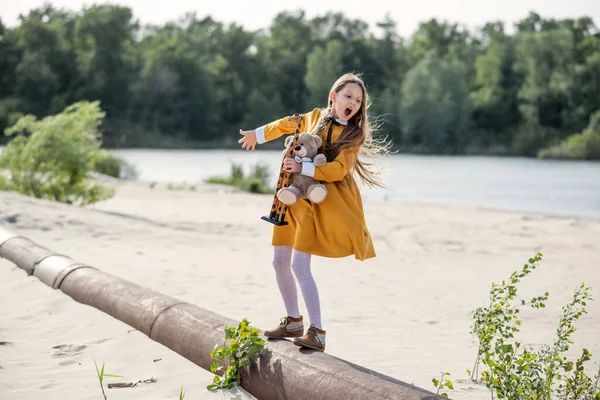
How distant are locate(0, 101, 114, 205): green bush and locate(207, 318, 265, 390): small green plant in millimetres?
9542

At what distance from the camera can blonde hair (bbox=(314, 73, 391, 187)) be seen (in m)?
4.08

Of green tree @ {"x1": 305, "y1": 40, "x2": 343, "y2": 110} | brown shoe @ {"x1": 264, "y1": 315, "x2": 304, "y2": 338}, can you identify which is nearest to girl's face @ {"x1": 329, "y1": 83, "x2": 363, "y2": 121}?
brown shoe @ {"x1": 264, "y1": 315, "x2": 304, "y2": 338}

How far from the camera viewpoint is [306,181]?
3994mm

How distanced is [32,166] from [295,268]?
10378 mm

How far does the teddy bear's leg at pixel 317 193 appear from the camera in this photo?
3.88m

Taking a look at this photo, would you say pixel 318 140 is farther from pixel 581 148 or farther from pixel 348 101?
pixel 581 148

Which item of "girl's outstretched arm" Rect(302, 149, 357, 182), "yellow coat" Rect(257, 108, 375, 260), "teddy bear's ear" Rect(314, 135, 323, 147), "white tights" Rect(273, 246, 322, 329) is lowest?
"white tights" Rect(273, 246, 322, 329)

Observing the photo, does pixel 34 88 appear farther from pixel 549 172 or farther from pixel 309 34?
pixel 549 172

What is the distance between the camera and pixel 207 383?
412cm

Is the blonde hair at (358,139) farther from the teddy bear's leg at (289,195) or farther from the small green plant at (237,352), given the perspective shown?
the small green plant at (237,352)

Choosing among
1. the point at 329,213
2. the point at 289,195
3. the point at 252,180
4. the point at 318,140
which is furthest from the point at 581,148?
the point at 289,195

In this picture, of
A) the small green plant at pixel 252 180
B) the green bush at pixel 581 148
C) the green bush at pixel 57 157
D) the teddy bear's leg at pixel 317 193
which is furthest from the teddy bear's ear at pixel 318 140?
the green bush at pixel 581 148

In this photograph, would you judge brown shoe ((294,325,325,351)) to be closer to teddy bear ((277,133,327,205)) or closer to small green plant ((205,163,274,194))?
teddy bear ((277,133,327,205))

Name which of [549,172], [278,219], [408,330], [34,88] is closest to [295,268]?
[278,219]
